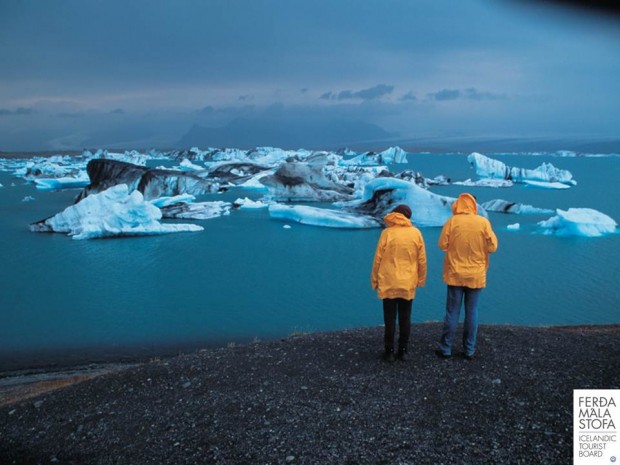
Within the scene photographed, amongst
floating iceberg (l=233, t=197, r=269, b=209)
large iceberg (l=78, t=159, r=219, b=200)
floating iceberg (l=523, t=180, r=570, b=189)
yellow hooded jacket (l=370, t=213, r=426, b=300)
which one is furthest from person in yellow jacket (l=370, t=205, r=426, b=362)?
floating iceberg (l=523, t=180, r=570, b=189)

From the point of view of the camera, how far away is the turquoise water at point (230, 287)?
11445 mm

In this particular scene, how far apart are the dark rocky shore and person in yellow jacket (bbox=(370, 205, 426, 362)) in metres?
0.67

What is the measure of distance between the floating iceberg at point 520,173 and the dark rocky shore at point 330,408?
1844 inches

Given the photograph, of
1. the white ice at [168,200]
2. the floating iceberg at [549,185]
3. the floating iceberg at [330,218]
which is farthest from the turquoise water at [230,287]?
the floating iceberg at [549,185]

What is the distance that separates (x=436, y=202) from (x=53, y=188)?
3455 centimetres

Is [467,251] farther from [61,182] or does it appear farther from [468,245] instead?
[61,182]

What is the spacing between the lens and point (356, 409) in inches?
158

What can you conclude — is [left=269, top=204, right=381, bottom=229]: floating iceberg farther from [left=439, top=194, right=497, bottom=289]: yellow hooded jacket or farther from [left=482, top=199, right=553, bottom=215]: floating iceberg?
[left=439, top=194, right=497, bottom=289]: yellow hooded jacket

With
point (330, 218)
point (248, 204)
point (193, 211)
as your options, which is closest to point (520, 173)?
point (248, 204)

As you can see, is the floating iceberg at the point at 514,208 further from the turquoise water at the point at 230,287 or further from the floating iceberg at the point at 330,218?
the floating iceberg at the point at 330,218

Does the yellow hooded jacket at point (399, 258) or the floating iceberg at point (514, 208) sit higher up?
the yellow hooded jacket at point (399, 258)

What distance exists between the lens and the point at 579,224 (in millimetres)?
21516

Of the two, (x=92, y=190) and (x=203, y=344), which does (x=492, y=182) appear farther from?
(x=203, y=344)

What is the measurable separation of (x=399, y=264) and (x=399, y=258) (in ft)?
0.19
